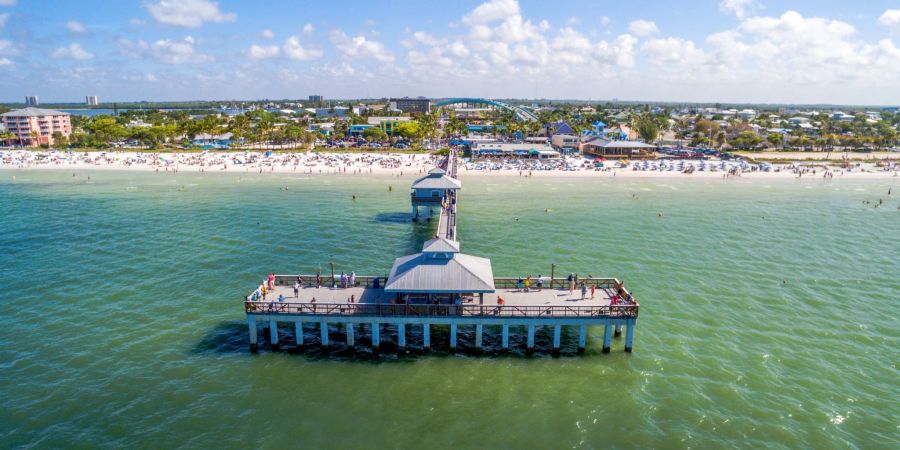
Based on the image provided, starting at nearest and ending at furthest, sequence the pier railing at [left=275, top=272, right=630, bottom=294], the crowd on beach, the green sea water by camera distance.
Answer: the green sea water → the pier railing at [left=275, top=272, right=630, bottom=294] → the crowd on beach

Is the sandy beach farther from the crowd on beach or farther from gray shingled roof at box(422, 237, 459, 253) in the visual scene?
gray shingled roof at box(422, 237, 459, 253)

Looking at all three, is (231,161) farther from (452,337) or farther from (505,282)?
(452,337)

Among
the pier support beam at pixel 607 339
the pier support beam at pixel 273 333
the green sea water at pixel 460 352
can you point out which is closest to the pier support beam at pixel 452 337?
the green sea water at pixel 460 352

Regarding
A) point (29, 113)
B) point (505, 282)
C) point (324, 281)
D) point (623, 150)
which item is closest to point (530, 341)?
point (505, 282)

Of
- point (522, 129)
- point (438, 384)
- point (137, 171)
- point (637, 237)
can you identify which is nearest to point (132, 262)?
point (438, 384)

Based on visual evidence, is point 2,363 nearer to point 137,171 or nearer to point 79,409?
point 79,409

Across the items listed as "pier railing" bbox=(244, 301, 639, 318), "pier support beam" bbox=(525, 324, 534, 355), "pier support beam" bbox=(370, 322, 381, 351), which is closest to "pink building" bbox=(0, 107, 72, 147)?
"pier railing" bbox=(244, 301, 639, 318)

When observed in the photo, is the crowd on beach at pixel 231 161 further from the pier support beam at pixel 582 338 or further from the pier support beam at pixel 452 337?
the pier support beam at pixel 582 338
